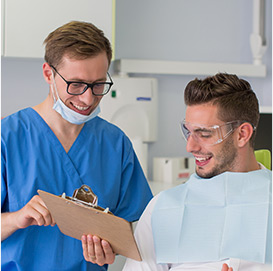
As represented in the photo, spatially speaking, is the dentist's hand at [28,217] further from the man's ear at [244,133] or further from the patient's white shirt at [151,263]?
the man's ear at [244,133]

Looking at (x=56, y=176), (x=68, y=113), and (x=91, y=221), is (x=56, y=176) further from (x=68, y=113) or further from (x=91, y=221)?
(x=91, y=221)

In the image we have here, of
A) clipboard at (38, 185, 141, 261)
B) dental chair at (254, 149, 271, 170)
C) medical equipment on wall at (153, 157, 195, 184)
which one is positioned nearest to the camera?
clipboard at (38, 185, 141, 261)

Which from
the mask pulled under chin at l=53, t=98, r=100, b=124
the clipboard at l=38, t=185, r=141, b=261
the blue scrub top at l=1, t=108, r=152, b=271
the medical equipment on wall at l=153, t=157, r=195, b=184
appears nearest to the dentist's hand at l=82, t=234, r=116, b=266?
the clipboard at l=38, t=185, r=141, b=261

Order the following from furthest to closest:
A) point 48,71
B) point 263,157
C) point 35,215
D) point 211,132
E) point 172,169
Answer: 1. point 172,169
2. point 263,157
3. point 48,71
4. point 211,132
5. point 35,215

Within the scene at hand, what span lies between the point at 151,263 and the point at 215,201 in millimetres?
268

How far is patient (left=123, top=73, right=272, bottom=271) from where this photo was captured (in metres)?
1.33

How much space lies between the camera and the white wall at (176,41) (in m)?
2.93

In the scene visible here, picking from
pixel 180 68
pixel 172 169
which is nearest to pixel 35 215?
pixel 172 169

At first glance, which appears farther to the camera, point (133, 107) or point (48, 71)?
point (133, 107)

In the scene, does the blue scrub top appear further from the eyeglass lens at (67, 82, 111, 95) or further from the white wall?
the white wall

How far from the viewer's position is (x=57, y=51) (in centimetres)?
147

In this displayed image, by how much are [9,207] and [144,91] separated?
1.57 meters

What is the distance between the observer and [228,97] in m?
1.43

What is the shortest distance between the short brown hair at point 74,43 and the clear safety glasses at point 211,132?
38 centimetres
